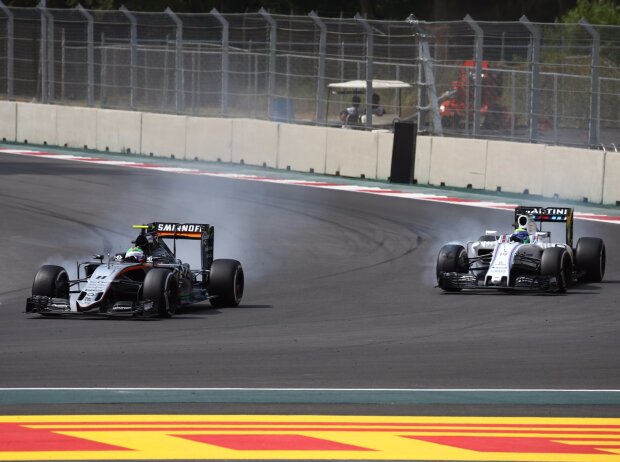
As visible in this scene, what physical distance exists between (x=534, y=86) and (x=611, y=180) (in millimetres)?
2633

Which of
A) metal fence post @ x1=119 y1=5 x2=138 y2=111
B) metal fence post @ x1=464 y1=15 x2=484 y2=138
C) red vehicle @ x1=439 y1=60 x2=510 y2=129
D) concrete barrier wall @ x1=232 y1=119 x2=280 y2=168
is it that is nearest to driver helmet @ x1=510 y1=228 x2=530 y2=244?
red vehicle @ x1=439 y1=60 x2=510 y2=129

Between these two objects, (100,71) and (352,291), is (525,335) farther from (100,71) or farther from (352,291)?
(100,71)

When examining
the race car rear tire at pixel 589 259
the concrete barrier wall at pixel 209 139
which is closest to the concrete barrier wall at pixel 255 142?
the concrete barrier wall at pixel 209 139

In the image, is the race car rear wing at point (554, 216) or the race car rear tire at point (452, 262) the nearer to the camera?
the race car rear tire at point (452, 262)

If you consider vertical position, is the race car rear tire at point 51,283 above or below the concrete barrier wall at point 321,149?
below

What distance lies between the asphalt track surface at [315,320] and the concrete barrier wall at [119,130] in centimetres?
813

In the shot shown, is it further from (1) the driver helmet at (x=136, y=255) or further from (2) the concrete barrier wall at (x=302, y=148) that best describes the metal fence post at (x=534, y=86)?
(1) the driver helmet at (x=136, y=255)

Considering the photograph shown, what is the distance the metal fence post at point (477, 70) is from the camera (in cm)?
2523

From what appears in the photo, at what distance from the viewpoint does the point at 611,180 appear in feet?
75.4

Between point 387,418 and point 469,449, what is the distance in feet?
3.10

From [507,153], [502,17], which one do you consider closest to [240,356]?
[507,153]

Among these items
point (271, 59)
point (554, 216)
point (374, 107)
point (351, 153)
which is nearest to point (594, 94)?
point (351, 153)

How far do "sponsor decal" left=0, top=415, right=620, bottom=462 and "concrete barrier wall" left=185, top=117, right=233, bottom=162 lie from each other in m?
21.1

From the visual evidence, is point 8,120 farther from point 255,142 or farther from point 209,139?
point 255,142
